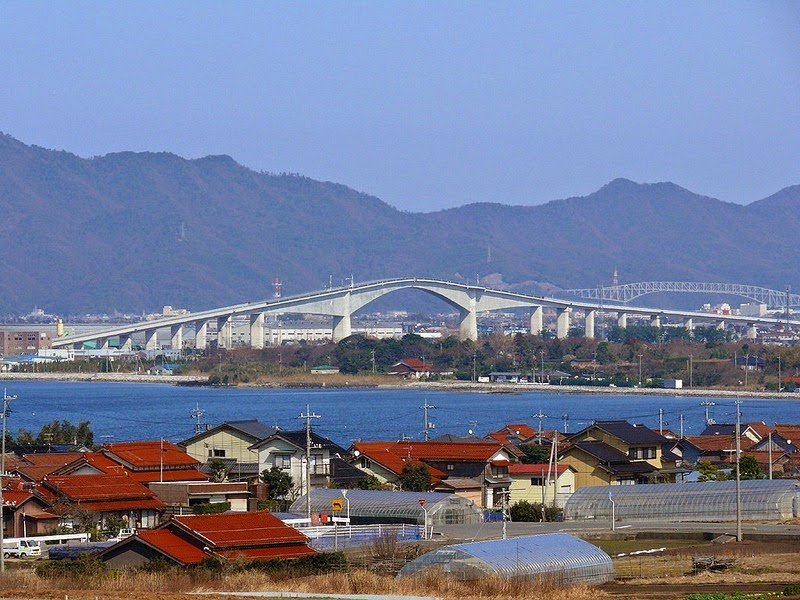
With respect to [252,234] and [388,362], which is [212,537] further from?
[252,234]

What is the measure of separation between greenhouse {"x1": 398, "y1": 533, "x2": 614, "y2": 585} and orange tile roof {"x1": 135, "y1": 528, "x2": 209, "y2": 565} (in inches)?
56.1

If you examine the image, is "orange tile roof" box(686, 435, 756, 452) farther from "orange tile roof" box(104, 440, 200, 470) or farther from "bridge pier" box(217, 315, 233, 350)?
"bridge pier" box(217, 315, 233, 350)

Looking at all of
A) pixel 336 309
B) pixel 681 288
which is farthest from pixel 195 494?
pixel 681 288

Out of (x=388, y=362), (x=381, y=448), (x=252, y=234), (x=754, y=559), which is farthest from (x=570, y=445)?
(x=252, y=234)

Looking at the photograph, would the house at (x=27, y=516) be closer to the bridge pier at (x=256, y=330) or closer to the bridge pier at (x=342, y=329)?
the bridge pier at (x=256, y=330)

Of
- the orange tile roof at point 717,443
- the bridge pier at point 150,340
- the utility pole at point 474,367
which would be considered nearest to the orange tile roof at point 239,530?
the orange tile roof at point 717,443

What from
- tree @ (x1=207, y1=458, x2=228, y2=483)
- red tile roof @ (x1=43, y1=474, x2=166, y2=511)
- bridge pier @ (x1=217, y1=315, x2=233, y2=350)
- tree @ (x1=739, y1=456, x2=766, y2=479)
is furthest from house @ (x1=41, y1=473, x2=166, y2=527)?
bridge pier @ (x1=217, y1=315, x2=233, y2=350)

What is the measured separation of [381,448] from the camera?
18188mm

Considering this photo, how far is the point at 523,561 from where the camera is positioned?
10.3 m

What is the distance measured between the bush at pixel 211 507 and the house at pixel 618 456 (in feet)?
15.6

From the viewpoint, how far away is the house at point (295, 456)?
55.5 ft

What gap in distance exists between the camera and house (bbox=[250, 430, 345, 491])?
55.5ft

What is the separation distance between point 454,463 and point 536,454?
183 centimetres

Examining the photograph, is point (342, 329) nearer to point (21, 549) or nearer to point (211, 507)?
point (211, 507)
